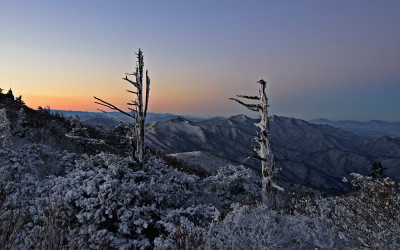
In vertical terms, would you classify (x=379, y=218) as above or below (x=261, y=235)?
above

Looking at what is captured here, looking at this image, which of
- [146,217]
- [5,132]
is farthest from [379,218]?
[5,132]

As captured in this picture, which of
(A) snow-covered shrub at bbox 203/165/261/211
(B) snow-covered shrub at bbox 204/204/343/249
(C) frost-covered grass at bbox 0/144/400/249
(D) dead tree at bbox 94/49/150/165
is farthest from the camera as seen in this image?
(A) snow-covered shrub at bbox 203/165/261/211

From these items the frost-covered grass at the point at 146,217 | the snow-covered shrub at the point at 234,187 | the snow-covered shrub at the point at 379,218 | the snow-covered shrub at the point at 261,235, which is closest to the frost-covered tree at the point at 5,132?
the frost-covered grass at the point at 146,217

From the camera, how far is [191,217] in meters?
8.69

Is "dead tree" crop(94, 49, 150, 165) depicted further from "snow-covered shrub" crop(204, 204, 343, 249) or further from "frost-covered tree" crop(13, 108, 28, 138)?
"frost-covered tree" crop(13, 108, 28, 138)

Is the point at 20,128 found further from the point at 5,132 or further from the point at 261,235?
the point at 261,235

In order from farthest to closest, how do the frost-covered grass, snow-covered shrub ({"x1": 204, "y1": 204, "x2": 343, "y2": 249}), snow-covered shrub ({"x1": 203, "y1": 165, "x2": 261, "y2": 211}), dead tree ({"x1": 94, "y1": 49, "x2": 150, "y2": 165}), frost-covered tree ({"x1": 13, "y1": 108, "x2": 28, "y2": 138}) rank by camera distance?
1. snow-covered shrub ({"x1": 203, "y1": 165, "x2": 261, "y2": 211})
2. frost-covered tree ({"x1": 13, "y1": 108, "x2": 28, "y2": 138})
3. dead tree ({"x1": 94, "y1": 49, "x2": 150, "y2": 165})
4. snow-covered shrub ({"x1": 204, "y1": 204, "x2": 343, "y2": 249})
5. the frost-covered grass

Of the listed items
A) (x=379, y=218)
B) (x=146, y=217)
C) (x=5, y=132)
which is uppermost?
(x=5, y=132)

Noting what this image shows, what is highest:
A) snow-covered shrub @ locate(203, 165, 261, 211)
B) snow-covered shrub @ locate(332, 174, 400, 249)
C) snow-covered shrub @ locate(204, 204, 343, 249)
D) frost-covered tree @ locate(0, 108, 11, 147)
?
frost-covered tree @ locate(0, 108, 11, 147)

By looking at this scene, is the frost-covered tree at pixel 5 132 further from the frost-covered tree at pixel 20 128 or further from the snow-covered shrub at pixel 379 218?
the snow-covered shrub at pixel 379 218

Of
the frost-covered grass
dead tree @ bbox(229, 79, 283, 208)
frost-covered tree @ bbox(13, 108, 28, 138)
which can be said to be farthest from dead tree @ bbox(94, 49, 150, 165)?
frost-covered tree @ bbox(13, 108, 28, 138)

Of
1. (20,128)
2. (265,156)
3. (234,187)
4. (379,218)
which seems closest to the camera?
(379,218)

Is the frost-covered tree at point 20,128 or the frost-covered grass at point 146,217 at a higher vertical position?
A: the frost-covered tree at point 20,128

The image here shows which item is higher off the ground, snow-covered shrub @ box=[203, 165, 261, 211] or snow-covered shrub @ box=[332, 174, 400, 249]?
snow-covered shrub @ box=[332, 174, 400, 249]
